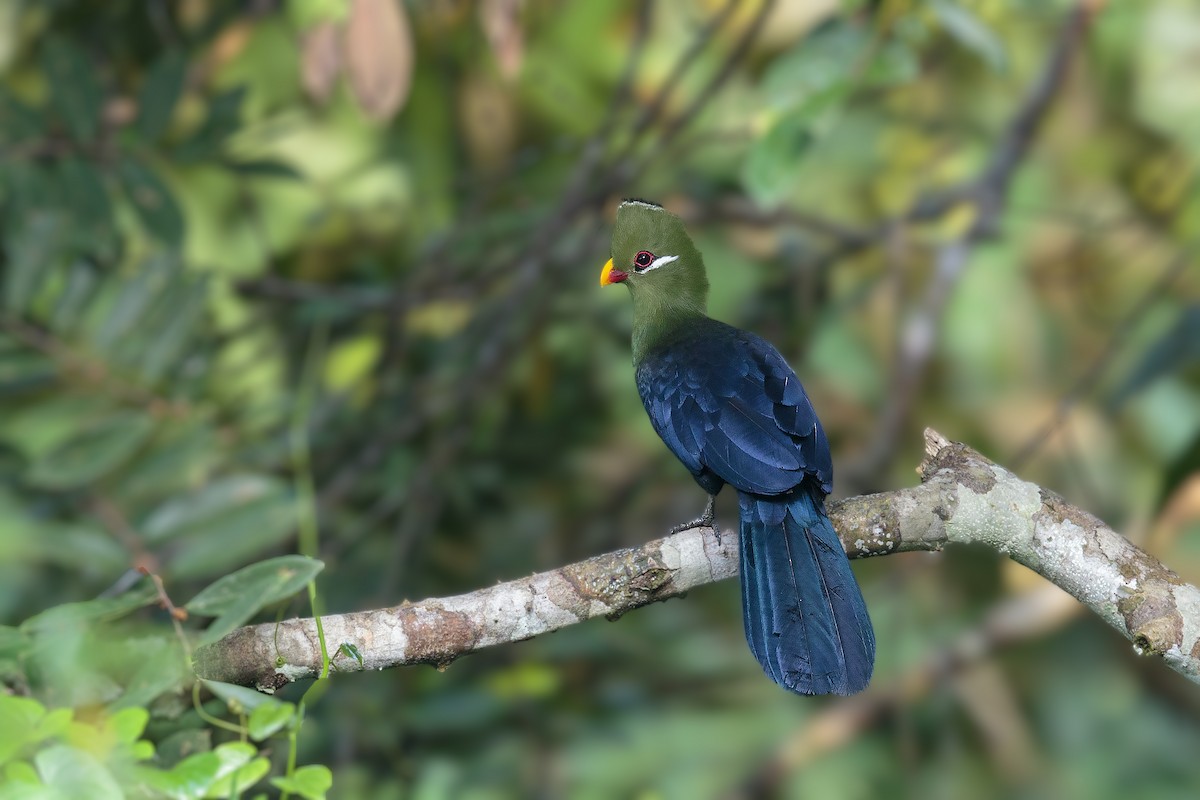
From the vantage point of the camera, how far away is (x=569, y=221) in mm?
3443

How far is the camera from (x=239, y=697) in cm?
140

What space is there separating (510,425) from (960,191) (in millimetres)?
1636

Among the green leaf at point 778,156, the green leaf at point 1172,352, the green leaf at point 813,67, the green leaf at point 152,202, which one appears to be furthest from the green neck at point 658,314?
the green leaf at point 1172,352

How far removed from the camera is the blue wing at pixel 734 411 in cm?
178

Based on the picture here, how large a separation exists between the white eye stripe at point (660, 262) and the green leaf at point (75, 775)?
1.20m

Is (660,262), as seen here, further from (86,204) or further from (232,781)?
(86,204)

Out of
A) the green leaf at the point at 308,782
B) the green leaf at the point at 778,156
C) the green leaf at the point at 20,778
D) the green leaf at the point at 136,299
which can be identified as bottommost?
the green leaf at the point at 308,782

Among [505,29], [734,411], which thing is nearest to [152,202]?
[505,29]

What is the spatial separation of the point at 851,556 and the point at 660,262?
2.02 ft

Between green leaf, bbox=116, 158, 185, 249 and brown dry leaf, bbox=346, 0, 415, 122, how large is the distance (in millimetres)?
627

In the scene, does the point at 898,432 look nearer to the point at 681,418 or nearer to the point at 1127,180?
the point at 1127,180

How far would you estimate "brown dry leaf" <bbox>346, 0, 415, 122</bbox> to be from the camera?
9.39ft

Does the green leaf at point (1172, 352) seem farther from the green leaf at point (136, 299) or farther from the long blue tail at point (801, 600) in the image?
the green leaf at point (136, 299)

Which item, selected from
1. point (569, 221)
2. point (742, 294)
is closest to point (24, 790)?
point (569, 221)
